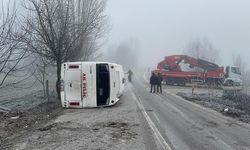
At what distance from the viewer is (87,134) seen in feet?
40.4

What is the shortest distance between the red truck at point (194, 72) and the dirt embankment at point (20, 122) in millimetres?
25845

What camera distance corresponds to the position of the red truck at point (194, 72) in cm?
4569

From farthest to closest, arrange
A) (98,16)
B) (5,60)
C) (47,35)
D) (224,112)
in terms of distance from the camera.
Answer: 1. (98,16)
2. (47,35)
3. (224,112)
4. (5,60)

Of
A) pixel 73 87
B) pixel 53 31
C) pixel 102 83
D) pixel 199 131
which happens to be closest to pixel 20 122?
pixel 73 87

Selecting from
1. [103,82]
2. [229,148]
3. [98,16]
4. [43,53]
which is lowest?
[229,148]

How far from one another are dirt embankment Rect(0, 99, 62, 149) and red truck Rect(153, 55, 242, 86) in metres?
25.8

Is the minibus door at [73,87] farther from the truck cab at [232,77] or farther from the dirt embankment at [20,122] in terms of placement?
the truck cab at [232,77]

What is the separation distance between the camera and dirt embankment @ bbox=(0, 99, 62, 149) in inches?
516

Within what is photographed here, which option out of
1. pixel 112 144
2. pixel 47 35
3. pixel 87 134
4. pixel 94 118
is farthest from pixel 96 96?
pixel 112 144

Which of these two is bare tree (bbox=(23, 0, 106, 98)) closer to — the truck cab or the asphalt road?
the asphalt road

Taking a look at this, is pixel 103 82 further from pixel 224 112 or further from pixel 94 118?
pixel 224 112

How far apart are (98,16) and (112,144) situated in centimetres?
2416

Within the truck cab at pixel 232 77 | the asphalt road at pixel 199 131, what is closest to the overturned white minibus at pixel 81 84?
the asphalt road at pixel 199 131

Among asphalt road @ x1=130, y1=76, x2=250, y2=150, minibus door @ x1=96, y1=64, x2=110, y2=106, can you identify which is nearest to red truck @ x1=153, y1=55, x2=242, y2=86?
minibus door @ x1=96, y1=64, x2=110, y2=106
